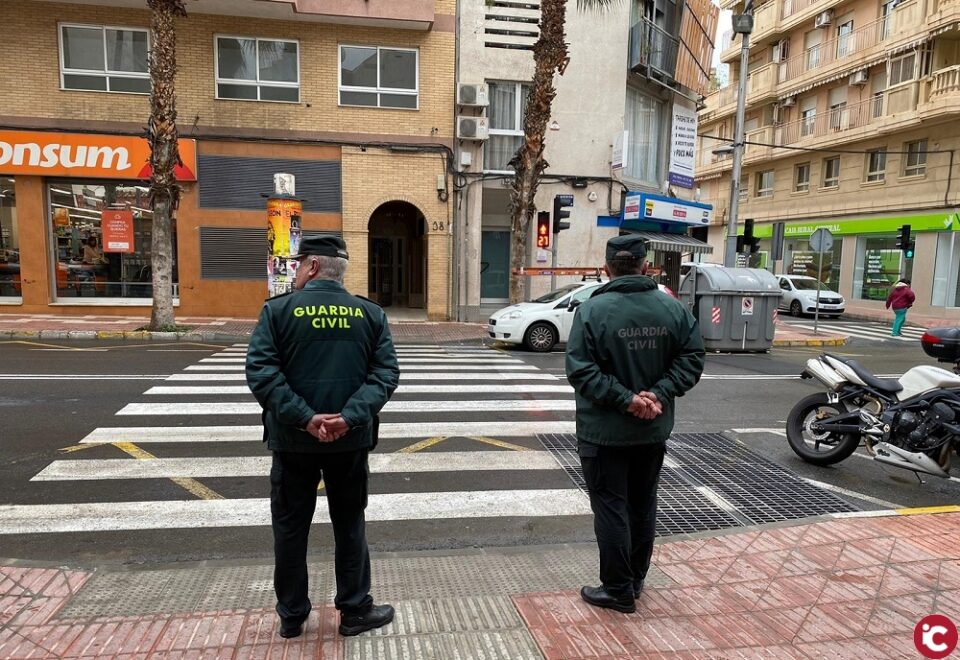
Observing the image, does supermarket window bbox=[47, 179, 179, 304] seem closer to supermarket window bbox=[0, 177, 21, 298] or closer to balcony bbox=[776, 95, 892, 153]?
supermarket window bbox=[0, 177, 21, 298]

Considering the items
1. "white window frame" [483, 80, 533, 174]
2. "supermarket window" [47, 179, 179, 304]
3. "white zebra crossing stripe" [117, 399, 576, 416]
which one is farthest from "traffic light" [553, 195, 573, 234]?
"supermarket window" [47, 179, 179, 304]

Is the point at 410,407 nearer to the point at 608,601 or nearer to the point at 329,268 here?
the point at 608,601

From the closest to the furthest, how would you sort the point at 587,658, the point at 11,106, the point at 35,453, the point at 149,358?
the point at 587,658 → the point at 35,453 → the point at 149,358 → the point at 11,106

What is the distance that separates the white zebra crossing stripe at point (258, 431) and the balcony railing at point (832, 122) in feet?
90.7

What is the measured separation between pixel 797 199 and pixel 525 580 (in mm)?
34826

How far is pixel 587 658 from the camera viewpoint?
2.79 m

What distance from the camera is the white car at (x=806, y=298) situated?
24781 mm

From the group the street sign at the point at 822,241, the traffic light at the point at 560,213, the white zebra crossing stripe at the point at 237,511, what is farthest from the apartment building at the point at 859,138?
the white zebra crossing stripe at the point at 237,511

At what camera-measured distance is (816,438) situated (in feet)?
19.2

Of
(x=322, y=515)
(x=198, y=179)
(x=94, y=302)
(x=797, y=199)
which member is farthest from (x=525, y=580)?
(x=797, y=199)

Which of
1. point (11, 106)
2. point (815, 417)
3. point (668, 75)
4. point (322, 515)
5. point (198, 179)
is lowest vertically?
point (322, 515)

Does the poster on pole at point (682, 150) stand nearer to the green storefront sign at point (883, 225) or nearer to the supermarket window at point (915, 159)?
the green storefront sign at point (883, 225)

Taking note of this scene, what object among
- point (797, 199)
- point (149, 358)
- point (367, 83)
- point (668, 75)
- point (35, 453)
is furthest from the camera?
point (797, 199)

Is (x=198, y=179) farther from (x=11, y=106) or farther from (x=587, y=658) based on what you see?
(x=587, y=658)
